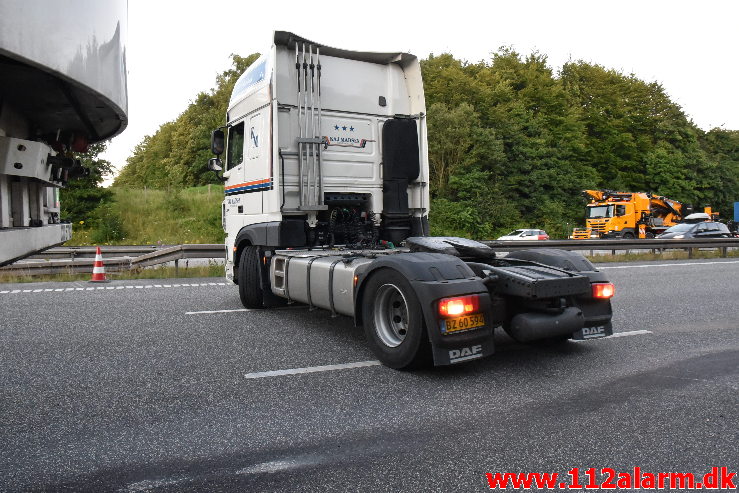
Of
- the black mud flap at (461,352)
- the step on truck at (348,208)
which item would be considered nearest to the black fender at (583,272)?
the step on truck at (348,208)

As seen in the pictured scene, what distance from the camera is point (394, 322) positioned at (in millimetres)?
4633

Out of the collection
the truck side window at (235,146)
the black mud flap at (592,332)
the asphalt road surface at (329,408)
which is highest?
the truck side window at (235,146)

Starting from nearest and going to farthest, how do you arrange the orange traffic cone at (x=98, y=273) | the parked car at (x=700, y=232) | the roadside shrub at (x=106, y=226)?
1. the orange traffic cone at (x=98, y=273)
2. the roadside shrub at (x=106, y=226)
3. the parked car at (x=700, y=232)

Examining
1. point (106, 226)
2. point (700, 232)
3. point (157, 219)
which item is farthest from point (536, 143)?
point (106, 226)

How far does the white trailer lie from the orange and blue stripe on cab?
347cm

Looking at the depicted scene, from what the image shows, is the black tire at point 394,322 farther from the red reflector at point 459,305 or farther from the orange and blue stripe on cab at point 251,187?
the orange and blue stripe on cab at point 251,187

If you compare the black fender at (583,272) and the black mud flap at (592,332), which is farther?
the black fender at (583,272)

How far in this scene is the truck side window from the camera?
7.41m

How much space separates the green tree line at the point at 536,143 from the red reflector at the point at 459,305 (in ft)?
96.5

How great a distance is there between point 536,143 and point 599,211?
29.7 ft

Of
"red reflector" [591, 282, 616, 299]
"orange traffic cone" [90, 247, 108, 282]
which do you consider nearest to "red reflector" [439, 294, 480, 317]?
"red reflector" [591, 282, 616, 299]

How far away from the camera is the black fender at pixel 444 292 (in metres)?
3.97

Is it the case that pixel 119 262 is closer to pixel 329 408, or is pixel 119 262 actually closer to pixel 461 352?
pixel 329 408

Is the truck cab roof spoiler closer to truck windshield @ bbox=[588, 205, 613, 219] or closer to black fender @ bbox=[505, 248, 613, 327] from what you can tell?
black fender @ bbox=[505, 248, 613, 327]
